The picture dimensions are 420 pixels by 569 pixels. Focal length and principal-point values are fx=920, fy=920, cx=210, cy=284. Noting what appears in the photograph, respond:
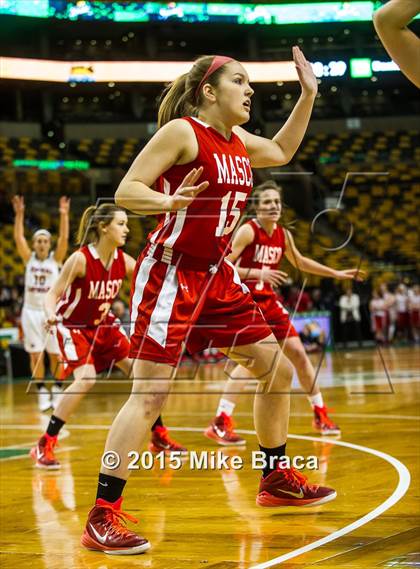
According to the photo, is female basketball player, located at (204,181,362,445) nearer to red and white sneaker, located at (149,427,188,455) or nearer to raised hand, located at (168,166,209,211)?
red and white sneaker, located at (149,427,188,455)

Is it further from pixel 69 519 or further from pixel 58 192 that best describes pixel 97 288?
pixel 58 192

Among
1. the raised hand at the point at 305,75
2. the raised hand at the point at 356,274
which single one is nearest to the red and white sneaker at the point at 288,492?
the raised hand at the point at 356,274

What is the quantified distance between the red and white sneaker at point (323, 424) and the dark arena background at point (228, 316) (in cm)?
3

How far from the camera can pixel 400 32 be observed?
2.82 metres

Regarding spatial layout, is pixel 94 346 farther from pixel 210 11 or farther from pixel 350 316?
pixel 210 11

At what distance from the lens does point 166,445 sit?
6.63 m

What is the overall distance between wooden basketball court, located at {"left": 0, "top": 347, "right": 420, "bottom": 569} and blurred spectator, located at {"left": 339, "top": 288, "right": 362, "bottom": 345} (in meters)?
12.9

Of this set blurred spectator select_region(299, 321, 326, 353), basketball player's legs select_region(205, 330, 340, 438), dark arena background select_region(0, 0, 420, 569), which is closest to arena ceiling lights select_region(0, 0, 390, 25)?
dark arena background select_region(0, 0, 420, 569)

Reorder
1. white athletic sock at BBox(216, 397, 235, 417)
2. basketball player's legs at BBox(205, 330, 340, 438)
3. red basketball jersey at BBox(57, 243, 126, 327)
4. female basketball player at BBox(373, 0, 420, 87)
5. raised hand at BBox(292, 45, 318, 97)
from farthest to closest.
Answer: white athletic sock at BBox(216, 397, 235, 417) < basketball player's legs at BBox(205, 330, 340, 438) < red basketball jersey at BBox(57, 243, 126, 327) < raised hand at BBox(292, 45, 318, 97) < female basketball player at BBox(373, 0, 420, 87)

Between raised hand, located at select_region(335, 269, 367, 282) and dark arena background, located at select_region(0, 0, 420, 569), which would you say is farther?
raised hand, located at select_region(335, 269, 367, 282)

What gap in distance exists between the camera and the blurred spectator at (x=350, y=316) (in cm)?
2189

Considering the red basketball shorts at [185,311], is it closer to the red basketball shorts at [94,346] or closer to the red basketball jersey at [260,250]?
the red basketball shorts at [94,346]

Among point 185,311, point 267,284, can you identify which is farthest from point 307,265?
point 185,311

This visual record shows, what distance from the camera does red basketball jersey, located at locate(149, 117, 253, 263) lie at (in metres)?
4.02
